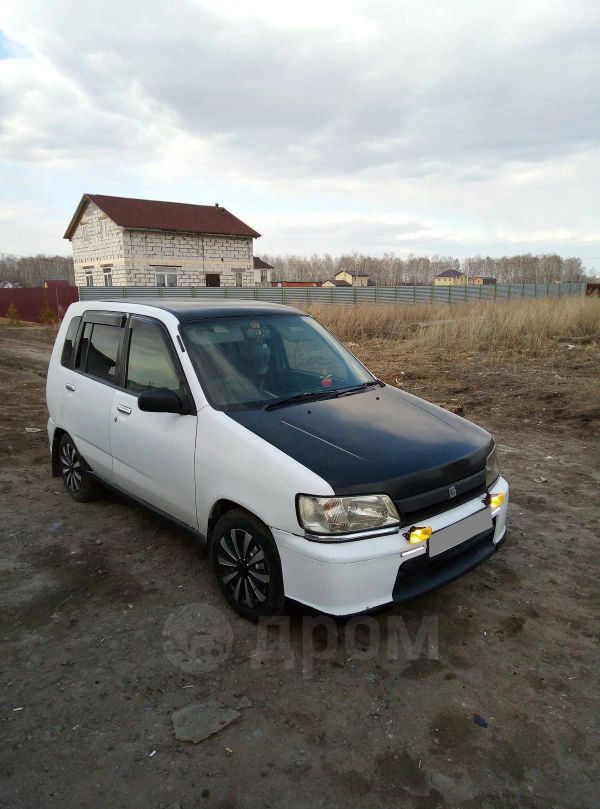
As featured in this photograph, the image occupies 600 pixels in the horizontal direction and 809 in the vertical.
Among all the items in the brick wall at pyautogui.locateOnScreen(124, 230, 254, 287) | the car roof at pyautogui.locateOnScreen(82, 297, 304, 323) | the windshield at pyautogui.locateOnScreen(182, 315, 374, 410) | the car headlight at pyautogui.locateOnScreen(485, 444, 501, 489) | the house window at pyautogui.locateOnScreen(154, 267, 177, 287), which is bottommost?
the car headlight at pyautogui.locateOnScreen(485, 444, 501, 489)

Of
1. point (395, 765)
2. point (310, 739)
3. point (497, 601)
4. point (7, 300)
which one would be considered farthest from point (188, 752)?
point (7, 300)

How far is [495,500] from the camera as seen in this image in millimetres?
3078

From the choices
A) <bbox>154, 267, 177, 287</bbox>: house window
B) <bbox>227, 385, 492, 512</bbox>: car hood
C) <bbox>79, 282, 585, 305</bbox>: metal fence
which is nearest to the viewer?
<bbox>227, 385, 492, 512</bbox>: car hood

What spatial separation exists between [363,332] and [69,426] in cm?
1375

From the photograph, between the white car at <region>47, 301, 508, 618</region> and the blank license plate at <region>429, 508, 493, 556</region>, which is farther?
the blank license plate at <region>429, 508, 493, 556</region>

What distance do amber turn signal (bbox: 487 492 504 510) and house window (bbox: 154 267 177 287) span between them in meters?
32.3

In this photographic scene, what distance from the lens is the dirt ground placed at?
2.02 m

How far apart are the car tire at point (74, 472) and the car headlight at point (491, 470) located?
3.13m

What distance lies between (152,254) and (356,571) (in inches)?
1295

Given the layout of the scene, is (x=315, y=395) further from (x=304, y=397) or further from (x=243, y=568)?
(x=243, y=568)

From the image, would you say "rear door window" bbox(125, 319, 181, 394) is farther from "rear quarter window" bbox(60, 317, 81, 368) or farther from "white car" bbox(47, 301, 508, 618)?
"rear quarter window" bbox(60, 317, 81, 368)

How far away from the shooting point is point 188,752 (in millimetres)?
2148

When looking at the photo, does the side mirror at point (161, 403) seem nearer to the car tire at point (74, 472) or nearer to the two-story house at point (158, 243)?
the car tire at point (74, 472)

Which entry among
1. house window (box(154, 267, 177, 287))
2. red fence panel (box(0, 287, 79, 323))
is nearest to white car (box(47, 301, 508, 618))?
red fence panel (box(0, 287, 79, 323))
